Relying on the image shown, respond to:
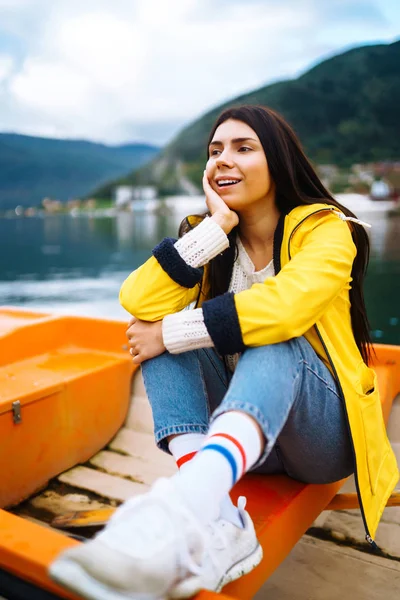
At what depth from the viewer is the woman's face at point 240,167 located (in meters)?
1.33

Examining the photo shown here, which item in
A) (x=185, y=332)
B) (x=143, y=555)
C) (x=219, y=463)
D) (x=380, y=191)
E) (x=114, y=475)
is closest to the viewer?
(x=143, y=555)

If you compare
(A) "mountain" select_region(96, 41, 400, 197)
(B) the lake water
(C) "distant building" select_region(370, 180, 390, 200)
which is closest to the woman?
(B) the lake water

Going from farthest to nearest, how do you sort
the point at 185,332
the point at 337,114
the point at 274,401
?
1. the point at 337,114
2. the point at 185,332
3. the point at 274,401

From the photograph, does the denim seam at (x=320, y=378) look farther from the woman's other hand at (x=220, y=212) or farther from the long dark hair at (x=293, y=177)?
the woman's other hand at (x=220, y=212)

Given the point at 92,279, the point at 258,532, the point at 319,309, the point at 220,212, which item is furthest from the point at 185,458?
the point at 92,279

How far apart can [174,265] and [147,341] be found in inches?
7.0

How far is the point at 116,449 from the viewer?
2.15 meters

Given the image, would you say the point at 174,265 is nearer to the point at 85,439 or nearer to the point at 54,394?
the point at 54,394

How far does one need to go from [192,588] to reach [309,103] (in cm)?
5864

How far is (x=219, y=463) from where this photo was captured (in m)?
0.85

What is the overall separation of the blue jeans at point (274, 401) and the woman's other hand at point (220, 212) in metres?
0.30

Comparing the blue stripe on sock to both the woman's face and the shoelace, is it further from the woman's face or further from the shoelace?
the woman's face

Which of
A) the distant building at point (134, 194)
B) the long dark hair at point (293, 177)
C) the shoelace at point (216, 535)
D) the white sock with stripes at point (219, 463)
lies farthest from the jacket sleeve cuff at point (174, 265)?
the distant building at point (134, 194)

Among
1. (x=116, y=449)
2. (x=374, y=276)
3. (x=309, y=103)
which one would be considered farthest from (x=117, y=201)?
(x=116, y=449)
